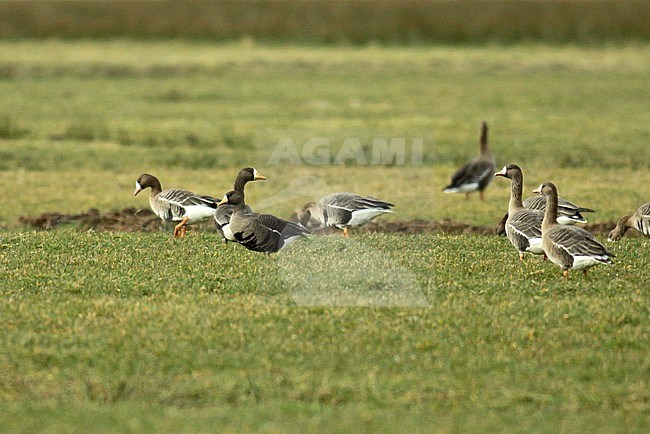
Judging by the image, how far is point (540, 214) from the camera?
14.9 metres

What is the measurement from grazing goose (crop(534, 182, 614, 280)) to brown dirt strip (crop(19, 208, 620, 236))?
4402 mm

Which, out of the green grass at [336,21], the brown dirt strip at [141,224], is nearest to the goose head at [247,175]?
the brown dirt strip at [141,224]

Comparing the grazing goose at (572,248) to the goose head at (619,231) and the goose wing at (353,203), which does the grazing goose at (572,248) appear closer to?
the goose wing at (353,203)

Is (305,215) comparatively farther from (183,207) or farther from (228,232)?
(228,232)

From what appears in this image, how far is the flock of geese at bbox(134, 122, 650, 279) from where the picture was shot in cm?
1292

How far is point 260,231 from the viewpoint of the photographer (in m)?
14.3

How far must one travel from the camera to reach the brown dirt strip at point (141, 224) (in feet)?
59.1

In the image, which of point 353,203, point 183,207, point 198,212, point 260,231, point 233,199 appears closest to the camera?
A: point 260,231

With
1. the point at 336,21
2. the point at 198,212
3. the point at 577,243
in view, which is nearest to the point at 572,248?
the point at 577,243

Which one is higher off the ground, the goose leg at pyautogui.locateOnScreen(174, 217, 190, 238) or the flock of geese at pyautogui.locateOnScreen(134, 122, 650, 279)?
the flock of geese at pyautogui.locateOnScreen(134, 122, 650, 279)

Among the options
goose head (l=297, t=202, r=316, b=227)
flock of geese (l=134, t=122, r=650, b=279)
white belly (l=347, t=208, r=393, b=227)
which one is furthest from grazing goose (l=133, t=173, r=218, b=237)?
white belly (l=347, t=208, r=393, b=227)

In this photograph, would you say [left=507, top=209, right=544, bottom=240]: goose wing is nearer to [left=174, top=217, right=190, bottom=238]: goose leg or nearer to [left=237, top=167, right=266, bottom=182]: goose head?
[left=237, top=167, right=266, bottom=182]: goose head

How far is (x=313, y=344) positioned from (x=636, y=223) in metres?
7.83

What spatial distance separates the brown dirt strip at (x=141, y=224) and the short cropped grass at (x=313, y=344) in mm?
3150
